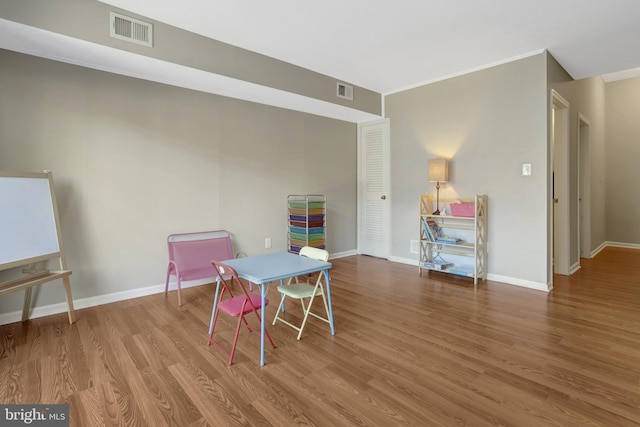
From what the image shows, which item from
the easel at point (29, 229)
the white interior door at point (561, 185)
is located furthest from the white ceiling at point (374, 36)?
the easel at point (29, 229)

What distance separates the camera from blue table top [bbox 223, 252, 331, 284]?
7.55ft

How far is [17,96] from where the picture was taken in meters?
2.90

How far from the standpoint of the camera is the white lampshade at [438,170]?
4410 mm

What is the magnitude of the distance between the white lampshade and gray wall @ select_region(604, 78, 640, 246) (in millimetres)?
4625

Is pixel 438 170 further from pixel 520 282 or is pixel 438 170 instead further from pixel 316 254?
pixel 316 254

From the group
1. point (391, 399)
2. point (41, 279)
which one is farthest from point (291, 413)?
point (41, 279)

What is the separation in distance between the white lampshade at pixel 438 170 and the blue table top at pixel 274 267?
2475 millimetres

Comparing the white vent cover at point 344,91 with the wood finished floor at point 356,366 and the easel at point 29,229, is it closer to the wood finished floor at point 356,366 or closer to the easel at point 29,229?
the wood finished floor at point 356,366

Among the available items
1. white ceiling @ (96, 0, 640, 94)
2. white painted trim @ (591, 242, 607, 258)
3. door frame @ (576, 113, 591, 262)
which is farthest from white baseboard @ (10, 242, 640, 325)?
white painted trim @ (591, 242, 607, 258)

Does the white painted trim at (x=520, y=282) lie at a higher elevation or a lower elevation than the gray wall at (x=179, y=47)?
lower

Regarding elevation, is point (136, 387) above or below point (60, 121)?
below

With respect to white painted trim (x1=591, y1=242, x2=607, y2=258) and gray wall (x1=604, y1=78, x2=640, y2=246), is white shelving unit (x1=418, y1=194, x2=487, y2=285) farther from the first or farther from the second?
gray wall (x1=604, y1=78, x2=640, y2=246)

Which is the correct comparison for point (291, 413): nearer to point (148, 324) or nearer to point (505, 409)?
point (505, 409)

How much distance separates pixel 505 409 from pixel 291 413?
3.84ft
